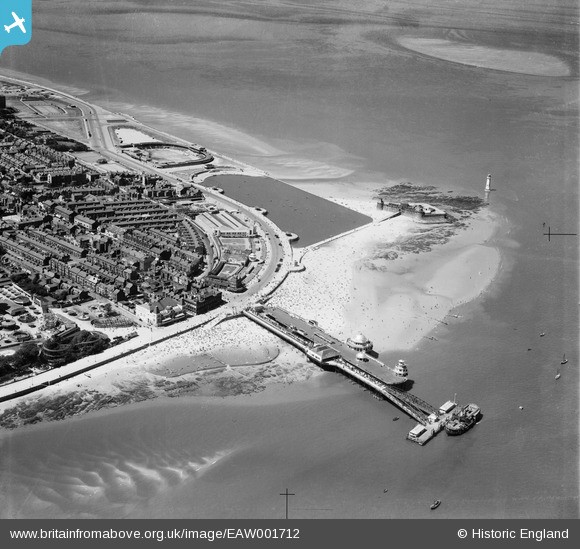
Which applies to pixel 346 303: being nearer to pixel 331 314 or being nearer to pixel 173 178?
pixel 331 314

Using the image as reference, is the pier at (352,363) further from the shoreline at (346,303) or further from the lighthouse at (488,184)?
the lighthouse at (488,184)

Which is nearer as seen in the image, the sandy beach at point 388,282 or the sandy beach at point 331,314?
the sandy beach at point 331,314

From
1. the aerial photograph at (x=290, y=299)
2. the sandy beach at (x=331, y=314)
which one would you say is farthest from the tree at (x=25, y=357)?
the sandy beach at (x=331, y=314)

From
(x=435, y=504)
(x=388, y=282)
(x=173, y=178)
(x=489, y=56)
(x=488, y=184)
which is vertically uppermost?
(x=489, y=56)

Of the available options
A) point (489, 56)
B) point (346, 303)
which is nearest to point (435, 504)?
point (346, 303)

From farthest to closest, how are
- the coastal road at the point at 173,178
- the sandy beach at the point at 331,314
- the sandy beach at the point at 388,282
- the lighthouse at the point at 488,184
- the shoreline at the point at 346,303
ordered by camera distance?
the lighthouse at the point at 488,184
the coastal road at the point at 173,178
the sandy beach at the point at 388,282
the shoreline at the point at 346,303
the sandy beach at the point at 331,314

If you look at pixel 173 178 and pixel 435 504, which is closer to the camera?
pixel 435 504
